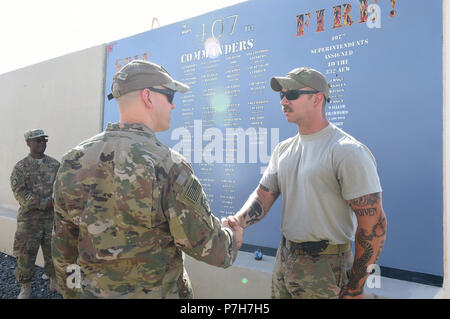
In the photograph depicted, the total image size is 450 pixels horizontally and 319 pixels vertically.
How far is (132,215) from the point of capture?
1.27m

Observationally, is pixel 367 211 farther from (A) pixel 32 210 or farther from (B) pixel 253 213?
(A) pixel 32 210

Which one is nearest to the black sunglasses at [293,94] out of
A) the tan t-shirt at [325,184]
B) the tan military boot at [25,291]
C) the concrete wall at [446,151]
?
the tan t-shirt at [325,184]

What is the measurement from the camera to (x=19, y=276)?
3.69 m

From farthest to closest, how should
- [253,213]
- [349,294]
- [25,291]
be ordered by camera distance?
[25,291] → [253,213] → [349,294]

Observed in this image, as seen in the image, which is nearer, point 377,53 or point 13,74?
point 377,53

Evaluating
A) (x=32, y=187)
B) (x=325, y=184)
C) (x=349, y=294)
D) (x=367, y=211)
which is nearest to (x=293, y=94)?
(x=325, y=184)

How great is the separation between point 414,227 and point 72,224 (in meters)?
2.20

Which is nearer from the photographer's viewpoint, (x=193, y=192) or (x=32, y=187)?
(x=193, y=192)

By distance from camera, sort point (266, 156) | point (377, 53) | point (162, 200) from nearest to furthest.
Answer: point (162, 200) < point (377, 53) < point (266, 156)

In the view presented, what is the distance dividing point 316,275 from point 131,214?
1003mm

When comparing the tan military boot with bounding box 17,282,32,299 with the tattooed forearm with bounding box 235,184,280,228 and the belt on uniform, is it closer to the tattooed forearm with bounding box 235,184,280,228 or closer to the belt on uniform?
the tattooed forearm with bounding box 235,184,280,228

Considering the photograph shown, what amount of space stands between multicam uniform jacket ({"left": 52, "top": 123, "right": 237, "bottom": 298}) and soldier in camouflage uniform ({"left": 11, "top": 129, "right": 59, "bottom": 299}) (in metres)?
2.96
